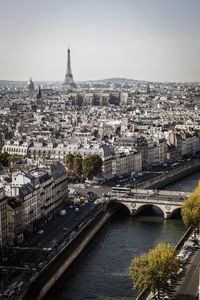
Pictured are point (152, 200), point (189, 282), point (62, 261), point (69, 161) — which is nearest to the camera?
point (189, 282)

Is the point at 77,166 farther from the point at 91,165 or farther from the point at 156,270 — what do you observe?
the point at 156,270

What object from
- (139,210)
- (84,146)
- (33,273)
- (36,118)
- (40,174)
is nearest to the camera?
(33,273)

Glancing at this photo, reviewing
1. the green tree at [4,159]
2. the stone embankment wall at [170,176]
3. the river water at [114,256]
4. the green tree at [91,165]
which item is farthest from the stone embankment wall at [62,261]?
the green tree at [4,159]

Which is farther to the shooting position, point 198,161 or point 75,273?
point 198,161

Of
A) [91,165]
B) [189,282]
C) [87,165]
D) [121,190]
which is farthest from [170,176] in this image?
[189,282]

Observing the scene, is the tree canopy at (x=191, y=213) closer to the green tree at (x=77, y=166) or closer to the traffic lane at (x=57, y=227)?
the traffic lane at (x=57, y=227)

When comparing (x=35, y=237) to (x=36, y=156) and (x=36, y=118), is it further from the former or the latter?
(x=36, y=118)

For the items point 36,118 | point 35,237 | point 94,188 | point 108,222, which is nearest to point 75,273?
point 35,237
